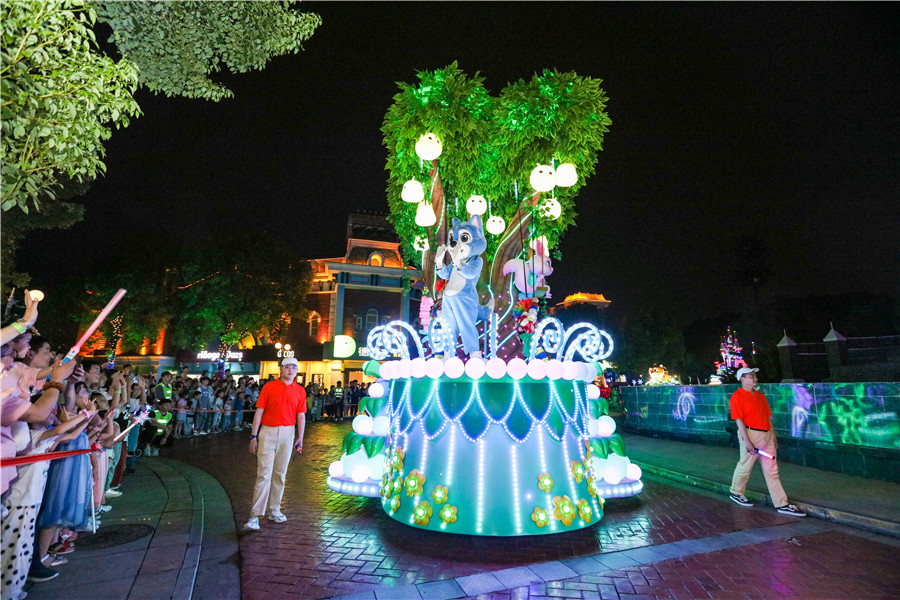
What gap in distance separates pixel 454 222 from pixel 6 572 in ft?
19.0

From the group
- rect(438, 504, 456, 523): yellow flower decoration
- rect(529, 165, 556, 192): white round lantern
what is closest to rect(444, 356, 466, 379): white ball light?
rect(438, 504, 456, 523): yellow flower decoration

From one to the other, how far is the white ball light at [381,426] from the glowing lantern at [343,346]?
82.2 ft

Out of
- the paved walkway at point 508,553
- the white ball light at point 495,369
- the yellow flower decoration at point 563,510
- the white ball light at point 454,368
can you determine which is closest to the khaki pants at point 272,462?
the paved walkway at point 508,553

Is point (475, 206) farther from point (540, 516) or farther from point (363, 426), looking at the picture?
point (540, 516)

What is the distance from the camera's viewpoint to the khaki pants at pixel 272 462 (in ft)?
18.1

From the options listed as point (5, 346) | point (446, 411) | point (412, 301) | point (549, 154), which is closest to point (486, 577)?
Result: point (446, 411)

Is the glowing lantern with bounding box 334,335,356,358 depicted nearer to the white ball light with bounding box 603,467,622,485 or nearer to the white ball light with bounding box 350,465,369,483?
the white ball light with bounding box 350,465,369,483

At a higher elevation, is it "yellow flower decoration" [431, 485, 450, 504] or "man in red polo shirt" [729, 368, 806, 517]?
"man in red polo shirt" [729, 368, 806, 517]

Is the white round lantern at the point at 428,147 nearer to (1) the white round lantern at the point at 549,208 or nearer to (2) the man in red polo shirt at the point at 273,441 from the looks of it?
(1) the white round lantern at the point at 549,208

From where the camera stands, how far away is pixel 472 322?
6621 millimetres

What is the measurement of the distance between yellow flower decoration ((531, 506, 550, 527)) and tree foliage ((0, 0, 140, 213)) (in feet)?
18.0

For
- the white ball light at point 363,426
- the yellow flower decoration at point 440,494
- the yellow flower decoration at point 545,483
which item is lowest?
the yellow flower decoration at point 440,494

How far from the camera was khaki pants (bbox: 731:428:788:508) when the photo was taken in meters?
6.18

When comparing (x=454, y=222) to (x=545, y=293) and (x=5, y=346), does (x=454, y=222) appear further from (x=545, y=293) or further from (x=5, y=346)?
(x=5, y=346)
